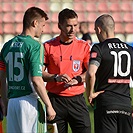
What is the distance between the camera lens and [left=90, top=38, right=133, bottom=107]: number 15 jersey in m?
5.27

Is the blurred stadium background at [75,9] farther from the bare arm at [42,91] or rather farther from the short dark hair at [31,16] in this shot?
the bare arm at [42,91]

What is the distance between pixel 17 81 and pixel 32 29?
21.6 inches

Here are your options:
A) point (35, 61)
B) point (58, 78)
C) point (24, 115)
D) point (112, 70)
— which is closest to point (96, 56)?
point (112, 70)

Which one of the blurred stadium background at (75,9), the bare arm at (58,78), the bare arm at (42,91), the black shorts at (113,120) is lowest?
the black shorts at (113,120)

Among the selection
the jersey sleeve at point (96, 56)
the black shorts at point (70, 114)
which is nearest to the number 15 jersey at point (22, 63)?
the jersey sleeve at point (96, 56)

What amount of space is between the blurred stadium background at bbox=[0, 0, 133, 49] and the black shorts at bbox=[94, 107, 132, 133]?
43.8 ft

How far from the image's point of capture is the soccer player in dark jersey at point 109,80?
5277mm

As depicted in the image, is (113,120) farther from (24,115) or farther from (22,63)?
(22,63)

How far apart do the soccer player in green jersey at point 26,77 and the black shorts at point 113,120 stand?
652 millimetres

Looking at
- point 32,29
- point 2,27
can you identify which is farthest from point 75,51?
point 2,27

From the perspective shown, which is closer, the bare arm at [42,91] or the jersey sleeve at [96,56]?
the bare arm at [42,91]

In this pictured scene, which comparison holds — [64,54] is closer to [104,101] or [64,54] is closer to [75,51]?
[75,51]

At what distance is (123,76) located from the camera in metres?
5.36

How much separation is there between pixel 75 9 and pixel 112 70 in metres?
13.9
